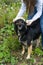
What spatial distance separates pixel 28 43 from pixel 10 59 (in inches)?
20.7

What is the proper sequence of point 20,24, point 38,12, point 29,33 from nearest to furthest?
1. point 20,24
2. point 38,12
3. point 29,33

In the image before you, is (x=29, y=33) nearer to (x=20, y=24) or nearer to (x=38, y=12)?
(x=20, y=24)

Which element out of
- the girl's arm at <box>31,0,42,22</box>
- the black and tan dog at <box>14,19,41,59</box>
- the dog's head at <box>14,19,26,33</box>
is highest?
the girl's arm at <box>31,0,42,22</box>

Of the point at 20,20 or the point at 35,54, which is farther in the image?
the point at 35,54

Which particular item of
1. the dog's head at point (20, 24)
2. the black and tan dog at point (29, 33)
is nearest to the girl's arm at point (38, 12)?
the black and tan dog at point (29, 33)

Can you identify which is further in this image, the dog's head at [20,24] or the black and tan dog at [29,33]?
the black and tan dog at [29,33]

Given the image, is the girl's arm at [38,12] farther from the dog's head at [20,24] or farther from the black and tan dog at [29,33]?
the dog's head at [20,24]

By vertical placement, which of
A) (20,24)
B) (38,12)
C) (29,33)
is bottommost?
(29,33)

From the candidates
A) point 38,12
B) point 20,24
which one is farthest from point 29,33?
point 38,12

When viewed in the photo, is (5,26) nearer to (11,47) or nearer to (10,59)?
(11,47)

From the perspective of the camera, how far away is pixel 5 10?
829 centimetres

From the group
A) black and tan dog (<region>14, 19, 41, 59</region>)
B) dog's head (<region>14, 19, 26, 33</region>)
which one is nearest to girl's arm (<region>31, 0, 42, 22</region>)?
black and tan dog (<region>14, 19, 41, 59</region>)

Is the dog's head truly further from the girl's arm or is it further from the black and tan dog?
the girl's arm

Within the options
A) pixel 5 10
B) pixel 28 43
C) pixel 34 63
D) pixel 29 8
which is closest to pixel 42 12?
pixel 29 8
